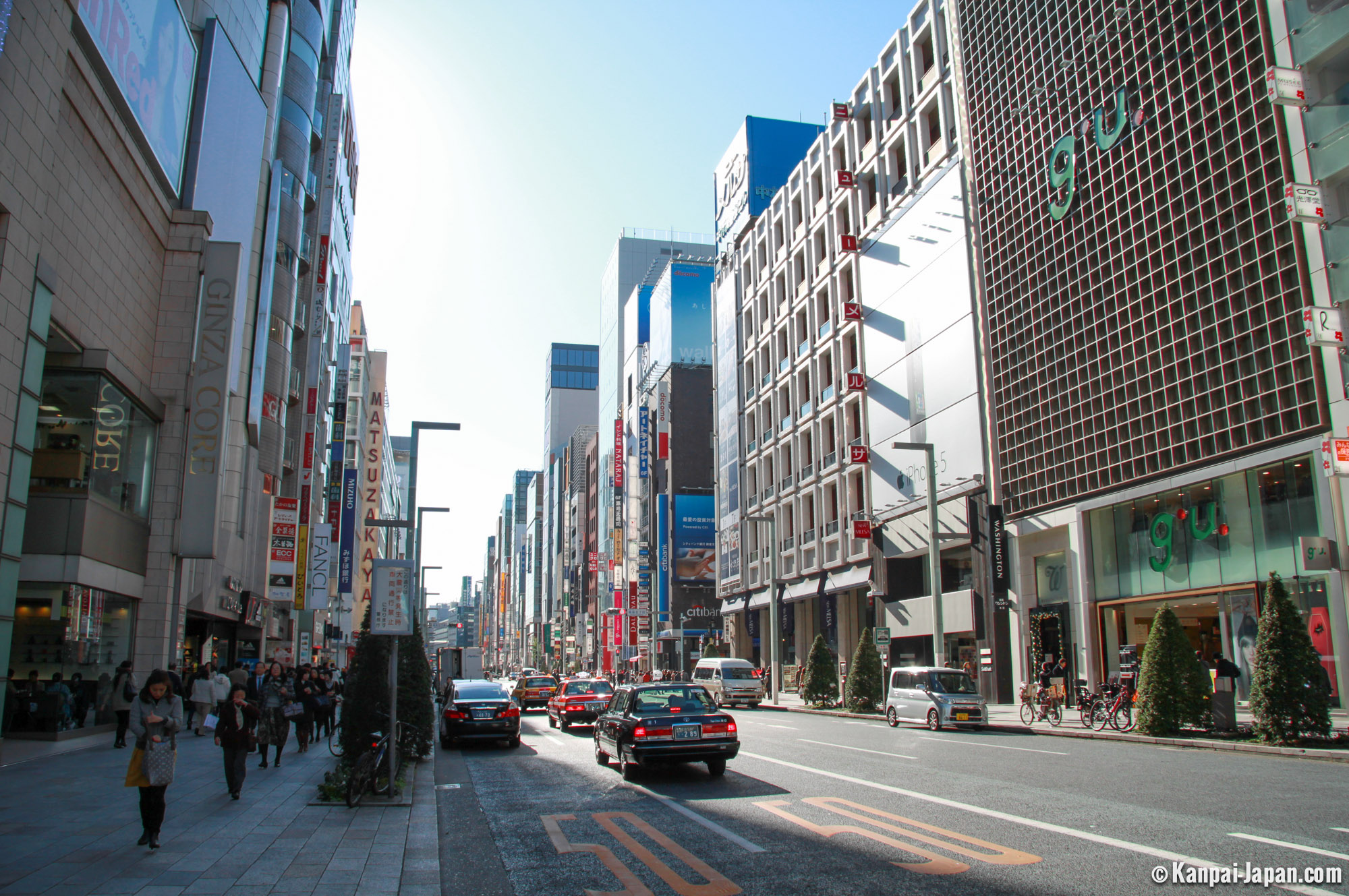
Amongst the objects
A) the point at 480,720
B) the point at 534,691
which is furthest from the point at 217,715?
the point at 534,691

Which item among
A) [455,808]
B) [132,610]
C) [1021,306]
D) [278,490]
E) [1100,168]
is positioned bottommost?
[455,808]

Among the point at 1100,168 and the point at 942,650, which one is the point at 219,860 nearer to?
the point at 942,650

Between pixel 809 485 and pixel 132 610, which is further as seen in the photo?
pixel 809 485

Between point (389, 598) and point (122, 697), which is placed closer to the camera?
point (389, 598)

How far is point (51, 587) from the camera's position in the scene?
2106cm

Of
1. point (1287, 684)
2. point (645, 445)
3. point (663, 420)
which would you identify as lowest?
point (1287, 684)

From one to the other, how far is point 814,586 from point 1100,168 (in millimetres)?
28820

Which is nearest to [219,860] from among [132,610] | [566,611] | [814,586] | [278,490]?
[132,610]

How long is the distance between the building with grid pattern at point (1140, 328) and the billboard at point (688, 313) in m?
57.0

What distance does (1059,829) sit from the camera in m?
9.77

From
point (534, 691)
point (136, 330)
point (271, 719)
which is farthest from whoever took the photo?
point (534, 691)

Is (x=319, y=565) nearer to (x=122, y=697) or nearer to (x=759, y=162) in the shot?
(x=122, y=697)

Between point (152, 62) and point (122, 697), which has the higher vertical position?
point (152, 62)

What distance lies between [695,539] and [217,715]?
7744 cm
